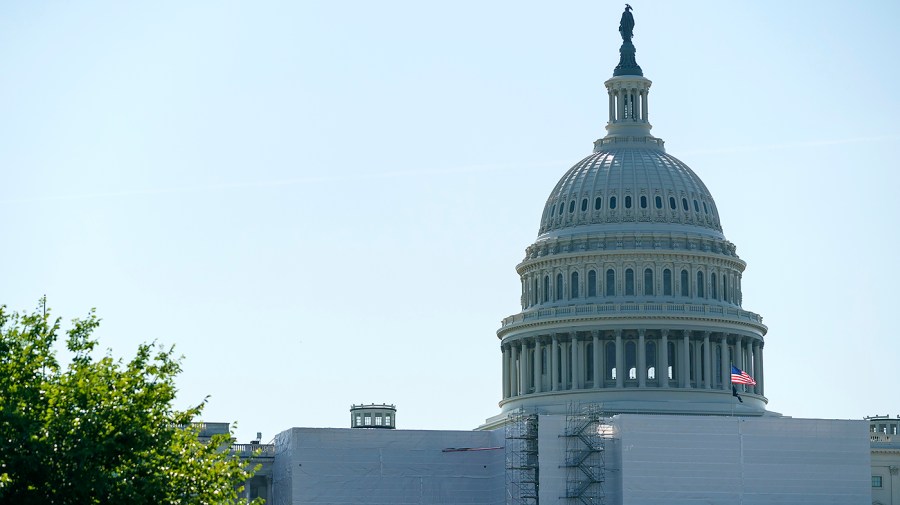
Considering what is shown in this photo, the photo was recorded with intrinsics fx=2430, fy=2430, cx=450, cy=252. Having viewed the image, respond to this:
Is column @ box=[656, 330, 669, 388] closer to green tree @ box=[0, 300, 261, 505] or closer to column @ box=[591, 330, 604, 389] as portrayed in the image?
column @ box=[591, 330, 604, 389]

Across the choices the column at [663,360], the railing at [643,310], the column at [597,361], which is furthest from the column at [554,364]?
the column at [663,360]

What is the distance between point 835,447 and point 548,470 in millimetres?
20492

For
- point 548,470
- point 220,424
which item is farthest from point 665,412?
point 220,424

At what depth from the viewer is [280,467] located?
178125 millimetres

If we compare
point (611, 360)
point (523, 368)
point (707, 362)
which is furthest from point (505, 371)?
point (707, 362)

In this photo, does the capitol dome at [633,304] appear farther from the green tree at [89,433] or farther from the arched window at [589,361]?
the green tree at [89,433]

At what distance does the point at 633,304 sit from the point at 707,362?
23.9 feet

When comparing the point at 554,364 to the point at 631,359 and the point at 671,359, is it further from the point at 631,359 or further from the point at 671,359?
the point at 671,359

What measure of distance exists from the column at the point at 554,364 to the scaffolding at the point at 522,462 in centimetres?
1933

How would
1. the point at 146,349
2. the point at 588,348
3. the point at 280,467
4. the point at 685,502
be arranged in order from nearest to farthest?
the point at 146,349
the point at 685,502
the point at 280,467
the point at 588,348

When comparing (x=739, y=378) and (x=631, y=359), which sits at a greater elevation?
(x=631, y=359)

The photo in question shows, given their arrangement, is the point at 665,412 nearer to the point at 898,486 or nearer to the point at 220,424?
the point at 898,486

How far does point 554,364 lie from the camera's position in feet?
623

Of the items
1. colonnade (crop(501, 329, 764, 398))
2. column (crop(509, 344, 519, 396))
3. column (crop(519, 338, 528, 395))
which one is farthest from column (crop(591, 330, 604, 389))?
column (crop(509, 344, 519, 396))
